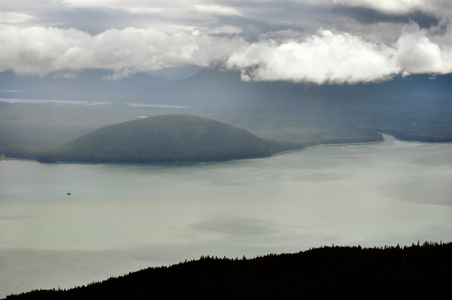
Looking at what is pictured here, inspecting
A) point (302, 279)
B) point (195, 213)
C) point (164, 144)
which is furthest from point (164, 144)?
point (302, 279)

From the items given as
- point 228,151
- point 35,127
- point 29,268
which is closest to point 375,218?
point 29,268

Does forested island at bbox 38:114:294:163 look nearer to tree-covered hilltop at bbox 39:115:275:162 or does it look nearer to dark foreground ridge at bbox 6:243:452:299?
tree-covered hilltop at bbox 39:115:275:162

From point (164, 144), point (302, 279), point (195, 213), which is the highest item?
point (164, 144)

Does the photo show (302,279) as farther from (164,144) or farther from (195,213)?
(164,144)

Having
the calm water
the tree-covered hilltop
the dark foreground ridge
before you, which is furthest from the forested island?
the dark foreground ridge

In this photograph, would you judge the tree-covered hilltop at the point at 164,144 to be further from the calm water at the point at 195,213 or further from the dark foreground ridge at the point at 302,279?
the dark foreground ridge at the point at 302,279

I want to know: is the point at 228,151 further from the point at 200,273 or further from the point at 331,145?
the point at 200,273
